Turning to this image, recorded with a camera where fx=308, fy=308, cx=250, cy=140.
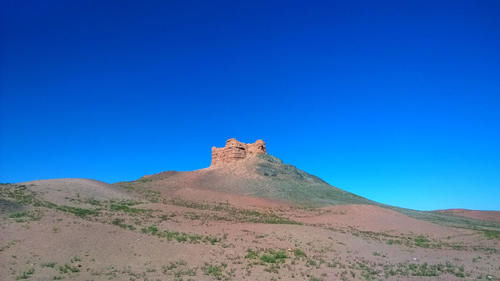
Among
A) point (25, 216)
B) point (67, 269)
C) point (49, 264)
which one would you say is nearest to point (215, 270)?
point (67, 269)

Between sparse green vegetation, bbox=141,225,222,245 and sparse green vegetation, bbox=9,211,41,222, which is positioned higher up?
sparse green vegetation, bbox=9,211,41,222

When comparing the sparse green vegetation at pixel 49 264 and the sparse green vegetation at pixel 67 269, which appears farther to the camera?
the sparse green vegetation at pixel 49 264

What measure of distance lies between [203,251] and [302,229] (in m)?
11.3

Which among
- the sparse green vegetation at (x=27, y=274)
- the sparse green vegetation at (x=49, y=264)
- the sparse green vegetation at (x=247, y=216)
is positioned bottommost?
the sparse green vegetation at (x=27, y=274)

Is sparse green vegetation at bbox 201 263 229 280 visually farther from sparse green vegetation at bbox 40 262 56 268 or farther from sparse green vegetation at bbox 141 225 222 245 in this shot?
sparse green vegetation at bbox 40 262 56 268

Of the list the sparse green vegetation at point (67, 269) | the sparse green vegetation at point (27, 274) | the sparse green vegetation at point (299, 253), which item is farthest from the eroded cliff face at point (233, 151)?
the sparse green vegetation at point (27, 274)

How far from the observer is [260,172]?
7350 centimetres

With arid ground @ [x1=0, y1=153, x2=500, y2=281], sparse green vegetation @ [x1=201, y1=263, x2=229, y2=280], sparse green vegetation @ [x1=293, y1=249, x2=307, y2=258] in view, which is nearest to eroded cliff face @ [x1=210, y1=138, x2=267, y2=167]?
arid ground @ [x1=0, y1=153, x2=500, y2=281]

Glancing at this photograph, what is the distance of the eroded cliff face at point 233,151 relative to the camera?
83688 millimetres

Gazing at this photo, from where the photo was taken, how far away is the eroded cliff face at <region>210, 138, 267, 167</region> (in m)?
83.7

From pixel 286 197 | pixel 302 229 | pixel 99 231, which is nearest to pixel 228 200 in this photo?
pixel 286 197

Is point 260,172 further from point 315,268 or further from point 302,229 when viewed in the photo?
point 315,268

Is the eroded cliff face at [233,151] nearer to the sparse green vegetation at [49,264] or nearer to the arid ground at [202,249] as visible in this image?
the arid ground at [202,249]

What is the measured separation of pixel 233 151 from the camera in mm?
83812
